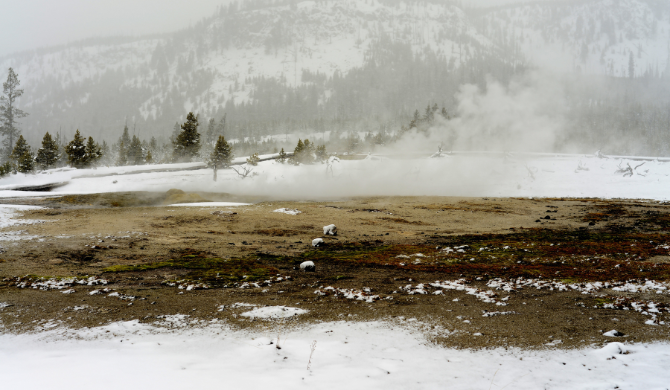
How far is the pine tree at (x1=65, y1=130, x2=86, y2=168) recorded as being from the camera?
44500mm

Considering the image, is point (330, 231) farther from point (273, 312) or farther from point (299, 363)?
point (299, 363)

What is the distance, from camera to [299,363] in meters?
4.11

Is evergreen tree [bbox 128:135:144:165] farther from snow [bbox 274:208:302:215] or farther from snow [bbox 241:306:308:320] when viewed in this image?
snow [bbox 241:306:308:320]

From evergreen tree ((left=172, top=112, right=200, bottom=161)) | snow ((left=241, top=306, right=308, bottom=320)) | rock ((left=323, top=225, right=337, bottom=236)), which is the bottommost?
rock ((left=323, top=225, right=337, bottom=236))

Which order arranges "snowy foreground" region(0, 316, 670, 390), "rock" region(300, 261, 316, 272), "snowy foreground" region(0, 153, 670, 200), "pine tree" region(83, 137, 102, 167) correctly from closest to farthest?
"snowy foreground" region(0, 316, 670, 390)
"rock" region(300, 261, 316, 272)
"snowy foreground" region(0, 153, 670, 200)
"pine tree" region(83, 137, 102, 167)

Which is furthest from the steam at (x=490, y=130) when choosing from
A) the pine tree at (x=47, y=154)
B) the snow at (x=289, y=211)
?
the pine tree at (x=47, y=154)

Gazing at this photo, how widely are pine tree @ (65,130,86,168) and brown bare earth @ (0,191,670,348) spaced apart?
110 feet

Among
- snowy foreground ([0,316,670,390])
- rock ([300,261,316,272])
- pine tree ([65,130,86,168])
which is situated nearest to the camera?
snowy foreground ([0,316,670,390])

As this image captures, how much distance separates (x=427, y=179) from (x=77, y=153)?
45846 millimetres

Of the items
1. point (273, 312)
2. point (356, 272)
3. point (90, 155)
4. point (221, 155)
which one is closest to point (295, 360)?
point (273, 312)

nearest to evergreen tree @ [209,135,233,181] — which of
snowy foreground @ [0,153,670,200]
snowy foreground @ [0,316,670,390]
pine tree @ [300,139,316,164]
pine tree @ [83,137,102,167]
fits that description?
snowy foreground @ [0,153,670,200]

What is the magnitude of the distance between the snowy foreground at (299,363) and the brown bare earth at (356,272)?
1.53 ft

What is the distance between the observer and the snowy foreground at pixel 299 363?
3.62 m

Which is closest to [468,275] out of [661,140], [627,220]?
[627,220]
